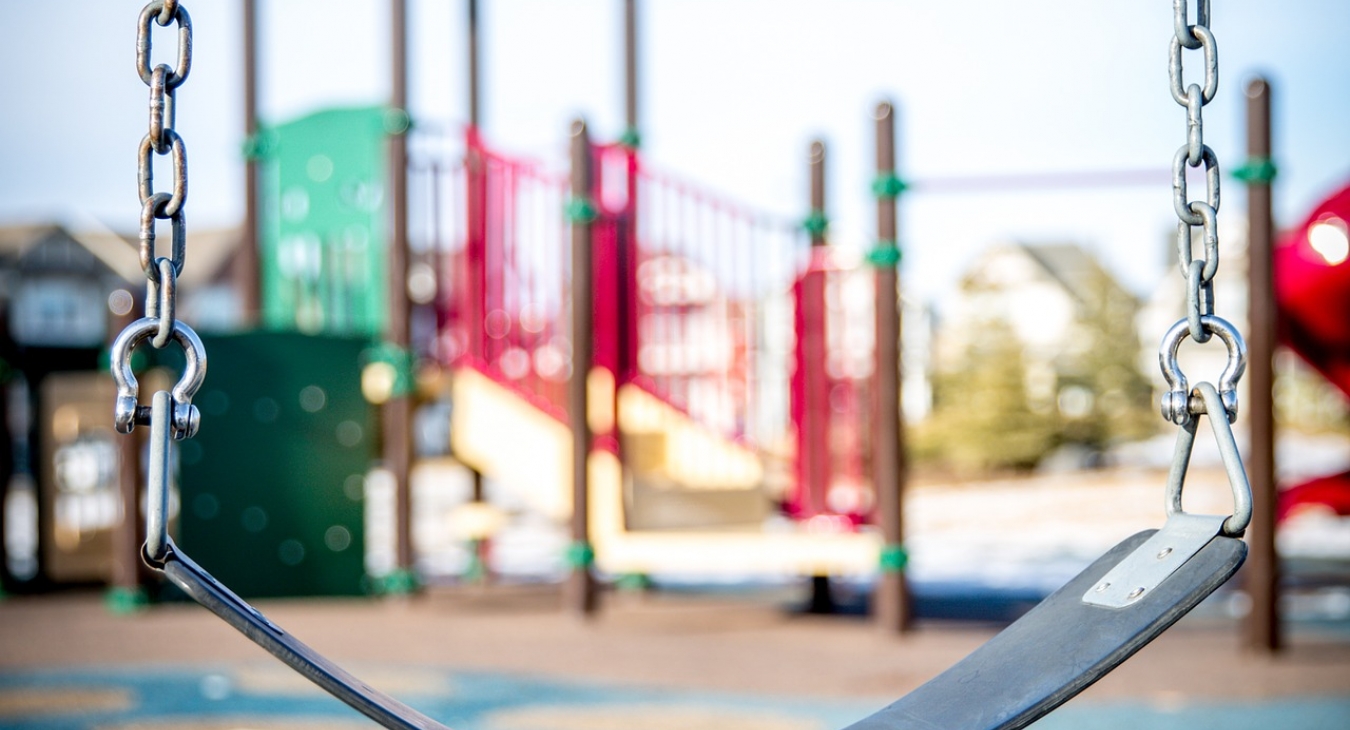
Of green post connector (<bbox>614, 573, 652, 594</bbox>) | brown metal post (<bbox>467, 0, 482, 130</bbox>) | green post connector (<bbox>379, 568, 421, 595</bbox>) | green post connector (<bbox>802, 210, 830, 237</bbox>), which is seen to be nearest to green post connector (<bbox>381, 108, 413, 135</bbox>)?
brown metal post (<bbox>467, 0, 482, 130</bbox>)

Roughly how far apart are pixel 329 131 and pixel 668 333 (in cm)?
215

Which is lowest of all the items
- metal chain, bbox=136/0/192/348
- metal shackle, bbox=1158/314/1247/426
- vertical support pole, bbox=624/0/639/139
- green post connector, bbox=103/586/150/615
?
green post connector, bbox=103/586/150/615

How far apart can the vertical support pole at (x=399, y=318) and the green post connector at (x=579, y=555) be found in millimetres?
1005

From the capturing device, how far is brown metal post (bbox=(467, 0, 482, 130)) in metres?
7.51

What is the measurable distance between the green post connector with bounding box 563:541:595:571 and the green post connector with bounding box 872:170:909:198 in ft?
6.17

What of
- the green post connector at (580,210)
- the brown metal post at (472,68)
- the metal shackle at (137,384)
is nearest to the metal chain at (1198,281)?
the metal shackle at (137,384)

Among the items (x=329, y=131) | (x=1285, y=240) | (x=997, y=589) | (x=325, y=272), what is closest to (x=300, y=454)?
(x=325, y=272)

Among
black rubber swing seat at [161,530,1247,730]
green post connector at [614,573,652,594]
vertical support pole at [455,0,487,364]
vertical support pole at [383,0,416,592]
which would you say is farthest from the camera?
green post connector at [614,573,652,594]

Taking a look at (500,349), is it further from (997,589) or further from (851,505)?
(997,589)

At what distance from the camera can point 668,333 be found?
5.83 meters

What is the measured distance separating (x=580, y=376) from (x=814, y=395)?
3.46 ft

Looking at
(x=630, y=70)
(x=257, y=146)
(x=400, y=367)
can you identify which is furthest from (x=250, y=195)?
(x=630, y=70)

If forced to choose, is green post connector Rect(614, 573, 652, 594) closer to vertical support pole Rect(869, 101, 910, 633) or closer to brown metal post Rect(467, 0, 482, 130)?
vertical support pole Rect(869, 101, 910, 633)

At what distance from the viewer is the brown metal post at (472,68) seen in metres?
7.51
